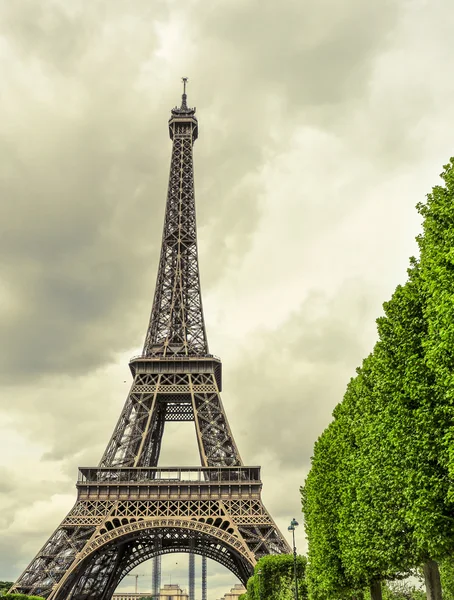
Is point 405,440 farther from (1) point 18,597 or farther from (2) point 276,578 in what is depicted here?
(1) point 18,597

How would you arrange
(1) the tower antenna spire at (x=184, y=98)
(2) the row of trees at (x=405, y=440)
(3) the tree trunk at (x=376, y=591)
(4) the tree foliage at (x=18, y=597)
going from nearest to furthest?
(2) the row of trees at (x=405, y=440) → (3) the tree trunk at (x=376, y=591) → (4) the tree foliage at (x=18, y=597) → (1) the tower antenna spire at (x=184, y=98)

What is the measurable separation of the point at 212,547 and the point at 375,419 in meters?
52.0

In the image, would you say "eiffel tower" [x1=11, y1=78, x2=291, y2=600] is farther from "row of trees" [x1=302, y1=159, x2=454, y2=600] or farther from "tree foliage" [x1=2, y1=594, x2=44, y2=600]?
"row of trees" [x1=302, y1=159, x2=454, y2=600]

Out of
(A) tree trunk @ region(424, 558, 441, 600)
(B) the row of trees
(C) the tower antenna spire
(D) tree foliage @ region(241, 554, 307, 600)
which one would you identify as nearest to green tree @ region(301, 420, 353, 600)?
(B) the row of trees

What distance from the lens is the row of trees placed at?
1730 cm

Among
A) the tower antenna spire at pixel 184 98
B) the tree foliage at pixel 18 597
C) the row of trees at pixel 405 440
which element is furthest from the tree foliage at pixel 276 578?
the tower antenna spire at pixel 184 98

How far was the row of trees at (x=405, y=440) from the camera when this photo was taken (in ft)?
56.7

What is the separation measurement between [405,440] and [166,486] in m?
43.2

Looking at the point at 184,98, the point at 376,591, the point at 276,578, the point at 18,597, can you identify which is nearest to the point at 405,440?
the point at 376,591

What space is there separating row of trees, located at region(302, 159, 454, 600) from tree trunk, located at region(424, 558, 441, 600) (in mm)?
38

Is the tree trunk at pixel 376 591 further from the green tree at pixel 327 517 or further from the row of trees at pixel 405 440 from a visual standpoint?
the green tree at pixel 327 517

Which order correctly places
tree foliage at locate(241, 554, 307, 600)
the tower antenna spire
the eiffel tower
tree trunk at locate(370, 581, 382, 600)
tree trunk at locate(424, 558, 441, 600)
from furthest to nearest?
the tower antenna spire, the eiffel tower, tree foliage at locate(241, 554, 307, 600), tree trunk at locate(370, 581, 382, 600), tree trunk at locate(424, 558, 441, 600)

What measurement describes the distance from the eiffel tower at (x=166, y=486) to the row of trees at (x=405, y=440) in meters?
27.5

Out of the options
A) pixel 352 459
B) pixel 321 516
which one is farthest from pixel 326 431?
pixel 352 459
